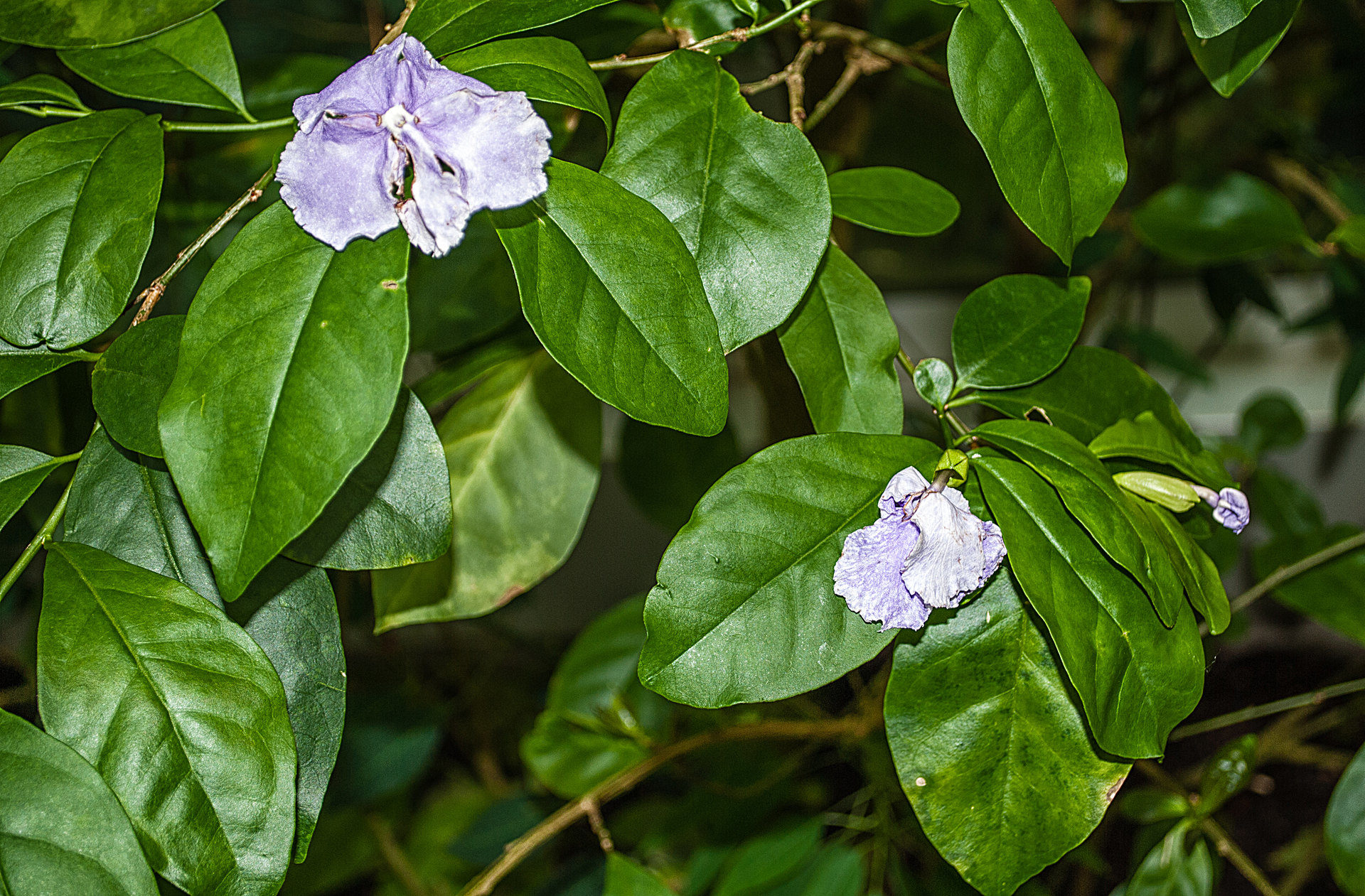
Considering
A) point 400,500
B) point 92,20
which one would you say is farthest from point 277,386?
point 92,20

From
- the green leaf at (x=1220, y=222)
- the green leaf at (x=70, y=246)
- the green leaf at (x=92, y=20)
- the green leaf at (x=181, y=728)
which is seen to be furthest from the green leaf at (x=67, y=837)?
the green leaf at (x=1220, y=222)

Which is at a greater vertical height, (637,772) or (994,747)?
(994,747)

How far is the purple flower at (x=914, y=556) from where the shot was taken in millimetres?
310

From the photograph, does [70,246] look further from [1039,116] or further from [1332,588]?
[1332,588]

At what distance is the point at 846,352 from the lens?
38cm

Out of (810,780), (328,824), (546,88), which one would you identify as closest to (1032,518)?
(546,88)

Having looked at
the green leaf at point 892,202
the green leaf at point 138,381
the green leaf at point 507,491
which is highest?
the green leaf at point 138,381

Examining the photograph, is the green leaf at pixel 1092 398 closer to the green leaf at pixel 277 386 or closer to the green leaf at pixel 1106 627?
the green leaf at pixel 1106 627

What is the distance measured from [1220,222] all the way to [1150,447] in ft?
1.44

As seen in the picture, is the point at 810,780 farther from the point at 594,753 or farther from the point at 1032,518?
the point at 1032,518

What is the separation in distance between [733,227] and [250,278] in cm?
14

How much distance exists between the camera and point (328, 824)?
0.97 m

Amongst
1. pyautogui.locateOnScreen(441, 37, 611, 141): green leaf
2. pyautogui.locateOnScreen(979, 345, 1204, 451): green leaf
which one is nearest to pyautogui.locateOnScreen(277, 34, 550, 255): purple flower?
pyautogui.locateOnScreen(441, 37, 611, 141): green leaf

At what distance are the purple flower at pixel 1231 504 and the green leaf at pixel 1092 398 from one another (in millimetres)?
38
